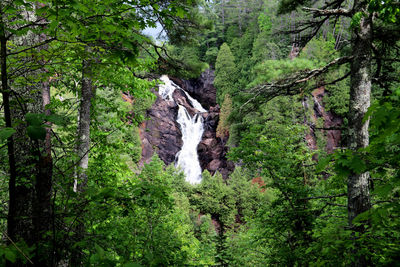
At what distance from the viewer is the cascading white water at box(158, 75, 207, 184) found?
30.7 m

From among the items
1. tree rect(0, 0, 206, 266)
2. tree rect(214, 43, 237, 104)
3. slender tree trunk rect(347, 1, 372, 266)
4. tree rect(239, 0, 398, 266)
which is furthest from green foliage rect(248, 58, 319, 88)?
tree rect(214, 43, 237, 104)

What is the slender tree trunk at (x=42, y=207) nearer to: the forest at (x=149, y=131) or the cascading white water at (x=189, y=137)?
the forest at (x=149, y=131)

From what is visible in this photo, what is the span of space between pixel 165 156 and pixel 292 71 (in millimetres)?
27483

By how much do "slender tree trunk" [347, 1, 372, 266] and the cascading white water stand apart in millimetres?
26325

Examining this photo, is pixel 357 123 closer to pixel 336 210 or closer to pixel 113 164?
pixel 336 210

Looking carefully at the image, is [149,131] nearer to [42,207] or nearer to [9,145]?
[42,207]

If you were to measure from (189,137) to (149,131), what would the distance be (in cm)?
2594

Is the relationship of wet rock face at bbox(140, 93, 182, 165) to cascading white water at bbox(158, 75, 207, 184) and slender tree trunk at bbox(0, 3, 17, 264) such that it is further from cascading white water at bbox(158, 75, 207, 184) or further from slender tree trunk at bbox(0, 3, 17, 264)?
slender tree trunk at bbox(0, 3, 17, 264)

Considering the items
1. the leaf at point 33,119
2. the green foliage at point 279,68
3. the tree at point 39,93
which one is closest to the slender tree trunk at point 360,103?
the green foliage at point 279,68

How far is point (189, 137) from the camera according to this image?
1283 inches

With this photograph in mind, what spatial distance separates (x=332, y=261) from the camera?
2.90 metres

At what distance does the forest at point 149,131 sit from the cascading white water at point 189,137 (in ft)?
65.0

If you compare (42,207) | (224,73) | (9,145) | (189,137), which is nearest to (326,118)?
(224,73)

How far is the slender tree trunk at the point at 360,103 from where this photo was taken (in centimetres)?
390
